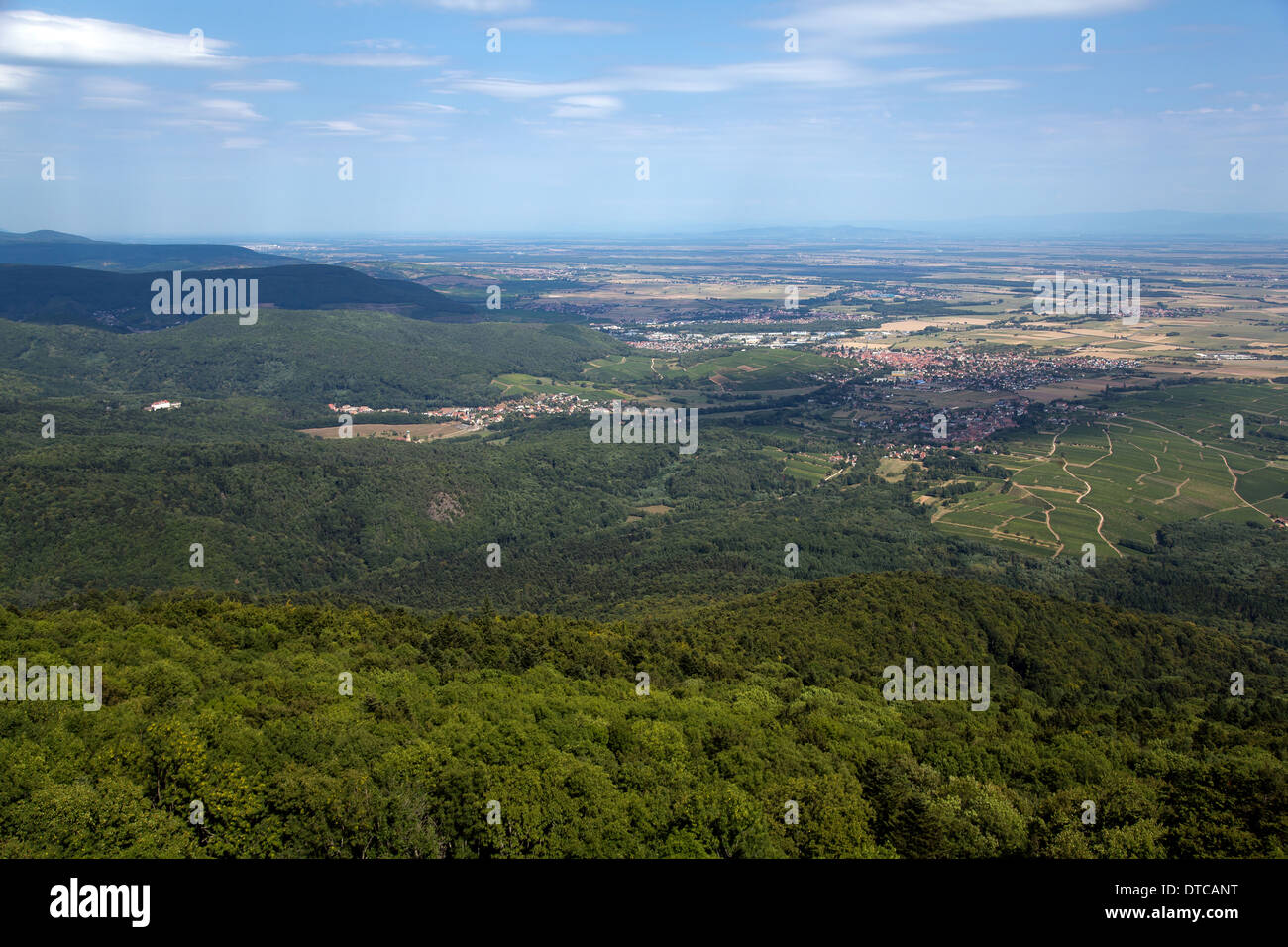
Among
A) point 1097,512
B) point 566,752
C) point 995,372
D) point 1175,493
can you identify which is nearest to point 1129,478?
point 1175,493

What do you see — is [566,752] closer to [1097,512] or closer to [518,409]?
[1097,512]

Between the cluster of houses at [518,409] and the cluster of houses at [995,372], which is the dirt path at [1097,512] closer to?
the cluster of houses at [995,372]

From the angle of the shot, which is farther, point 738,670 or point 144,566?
point 144,566

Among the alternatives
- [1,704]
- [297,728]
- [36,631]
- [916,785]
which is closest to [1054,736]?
[916,785]

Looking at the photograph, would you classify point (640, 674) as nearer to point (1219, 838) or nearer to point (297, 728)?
point (297, 728)

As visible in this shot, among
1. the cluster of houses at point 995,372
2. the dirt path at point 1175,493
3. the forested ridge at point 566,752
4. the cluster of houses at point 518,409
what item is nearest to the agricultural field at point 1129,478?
the dirt path at point 1175,493
